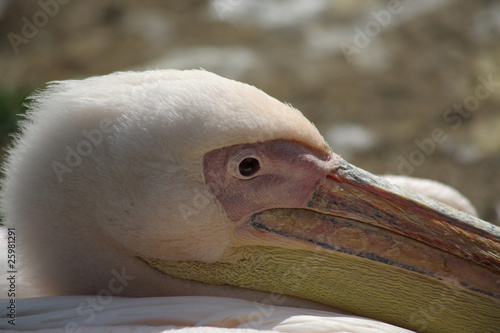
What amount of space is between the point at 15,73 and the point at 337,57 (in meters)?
3.35

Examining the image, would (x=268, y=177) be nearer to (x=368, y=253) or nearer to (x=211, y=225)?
(x=211, y=225)

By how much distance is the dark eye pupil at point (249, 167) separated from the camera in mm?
2158

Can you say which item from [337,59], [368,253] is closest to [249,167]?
[368,253]

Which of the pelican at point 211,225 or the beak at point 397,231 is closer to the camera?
the pelican at point 211,225

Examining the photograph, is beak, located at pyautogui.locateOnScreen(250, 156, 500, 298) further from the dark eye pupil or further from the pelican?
the dark eye pupil

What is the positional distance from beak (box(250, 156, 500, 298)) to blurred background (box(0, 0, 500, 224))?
103 inches

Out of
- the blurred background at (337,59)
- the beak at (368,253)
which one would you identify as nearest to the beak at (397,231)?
the beak at (368,253)

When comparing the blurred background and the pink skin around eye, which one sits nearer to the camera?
the pink skin around eye

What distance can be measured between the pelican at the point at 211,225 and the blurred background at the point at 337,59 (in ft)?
8.85

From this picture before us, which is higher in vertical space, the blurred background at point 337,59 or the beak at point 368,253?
the blurred background at point 337,59

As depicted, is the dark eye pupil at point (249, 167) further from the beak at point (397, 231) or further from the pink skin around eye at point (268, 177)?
the beak at point (397, 231)

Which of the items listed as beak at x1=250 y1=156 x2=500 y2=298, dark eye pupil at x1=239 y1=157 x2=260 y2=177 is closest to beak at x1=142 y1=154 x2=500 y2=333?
beak at x1=250 y1=156 x2=500 y2=298

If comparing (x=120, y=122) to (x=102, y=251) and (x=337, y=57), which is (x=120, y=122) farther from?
(x=337, y=57)

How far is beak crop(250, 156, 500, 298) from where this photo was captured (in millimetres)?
2156
